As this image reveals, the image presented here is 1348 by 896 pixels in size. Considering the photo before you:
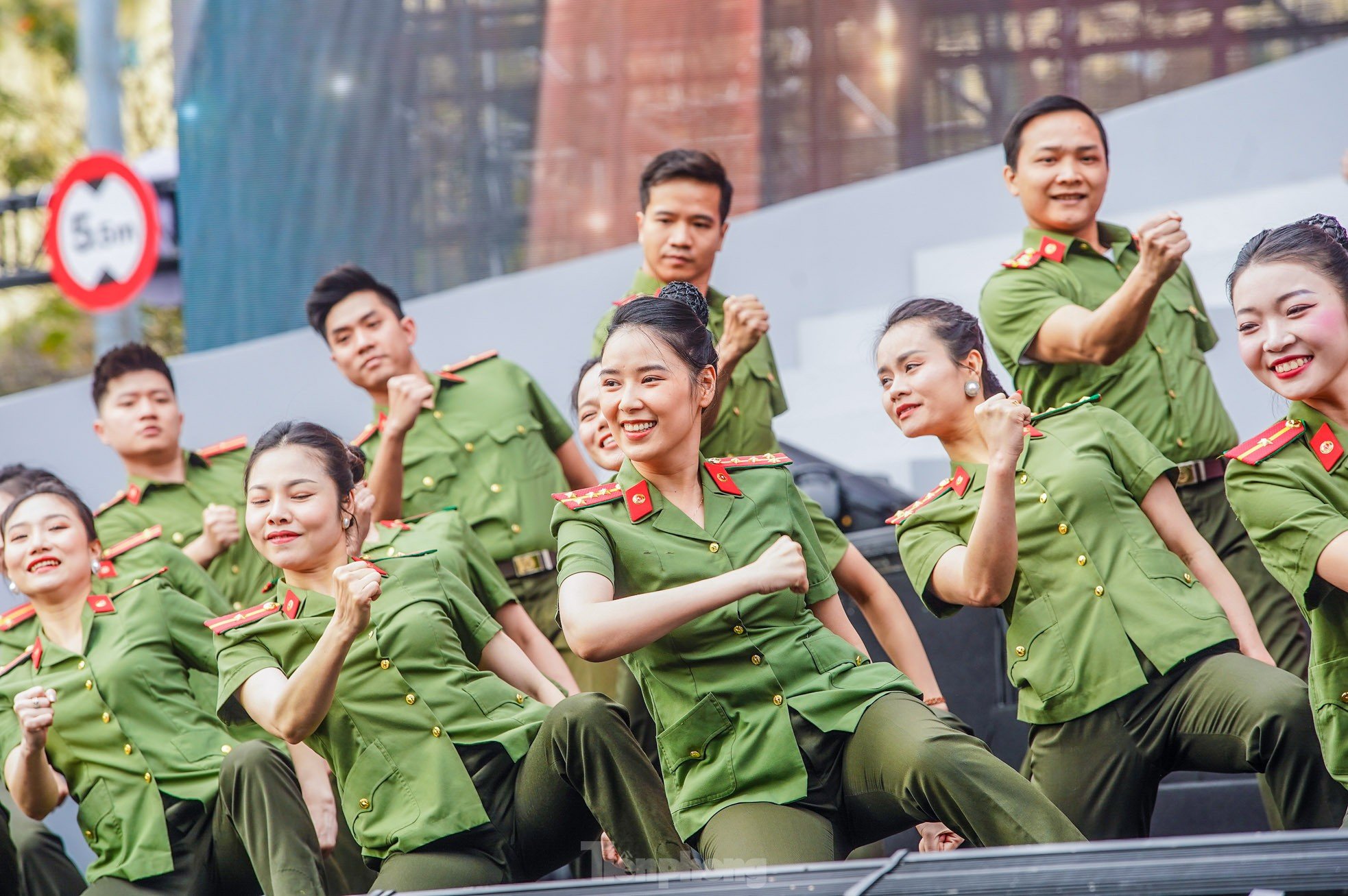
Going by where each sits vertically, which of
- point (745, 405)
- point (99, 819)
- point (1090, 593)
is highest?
point (745, 405)

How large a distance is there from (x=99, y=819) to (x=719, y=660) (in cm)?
150

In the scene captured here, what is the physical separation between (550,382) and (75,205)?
2.43m

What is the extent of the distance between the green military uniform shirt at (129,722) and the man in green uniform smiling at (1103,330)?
192 cm

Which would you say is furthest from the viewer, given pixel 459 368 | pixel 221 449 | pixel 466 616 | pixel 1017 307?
pixel 221 449

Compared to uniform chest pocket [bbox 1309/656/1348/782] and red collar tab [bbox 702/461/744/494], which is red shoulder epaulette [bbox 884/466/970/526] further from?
uniform chest pocket [bbox 1309/656/1348/782]

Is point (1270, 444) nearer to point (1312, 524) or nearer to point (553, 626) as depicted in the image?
point (1312, 524)

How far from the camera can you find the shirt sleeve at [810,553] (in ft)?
8.18

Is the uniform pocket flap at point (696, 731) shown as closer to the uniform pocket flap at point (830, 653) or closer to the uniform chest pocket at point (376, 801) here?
the uniform pocket flap at point (830, 653)

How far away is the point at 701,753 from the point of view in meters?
2.35

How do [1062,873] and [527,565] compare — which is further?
[527,565]

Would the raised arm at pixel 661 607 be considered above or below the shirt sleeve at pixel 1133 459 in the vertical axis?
below

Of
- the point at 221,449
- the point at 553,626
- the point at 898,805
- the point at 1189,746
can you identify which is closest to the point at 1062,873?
the point at 898,805

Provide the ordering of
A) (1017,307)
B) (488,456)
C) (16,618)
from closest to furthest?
(1017,307) → (16,618) → (488,456)

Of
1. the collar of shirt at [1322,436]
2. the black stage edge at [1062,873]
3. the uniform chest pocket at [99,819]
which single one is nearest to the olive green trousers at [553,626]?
the uniform chest pocket at [99,819]
